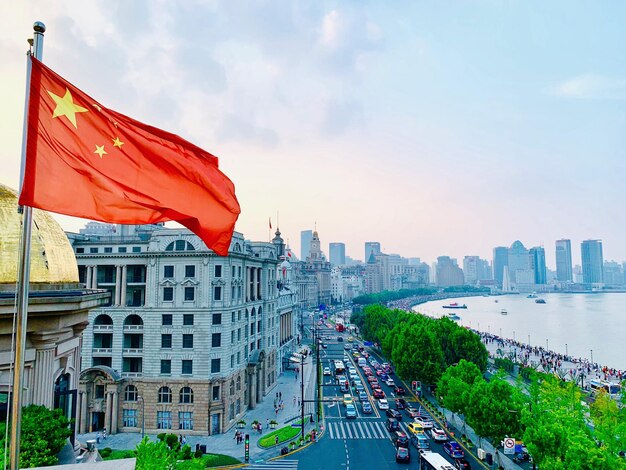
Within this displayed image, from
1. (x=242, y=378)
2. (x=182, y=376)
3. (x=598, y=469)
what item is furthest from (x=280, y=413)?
(x=598, y=469)

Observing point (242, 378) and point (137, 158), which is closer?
point (137, 158)

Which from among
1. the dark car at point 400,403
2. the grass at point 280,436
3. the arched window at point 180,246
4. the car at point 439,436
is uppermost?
the arched window at point 180,246

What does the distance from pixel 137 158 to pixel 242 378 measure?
5136cm

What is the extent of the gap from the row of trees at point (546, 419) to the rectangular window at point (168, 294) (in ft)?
102

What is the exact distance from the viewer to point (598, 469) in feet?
82.3

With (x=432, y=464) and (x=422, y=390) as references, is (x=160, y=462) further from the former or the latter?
(x=422, y=390)

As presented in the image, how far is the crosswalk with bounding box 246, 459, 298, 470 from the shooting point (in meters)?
41.2

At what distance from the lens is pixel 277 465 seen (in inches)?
1655

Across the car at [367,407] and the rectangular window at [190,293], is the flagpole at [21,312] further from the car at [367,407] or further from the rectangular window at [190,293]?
the car at [367,407]

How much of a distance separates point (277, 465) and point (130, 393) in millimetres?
20448

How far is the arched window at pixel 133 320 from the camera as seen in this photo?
177 feet

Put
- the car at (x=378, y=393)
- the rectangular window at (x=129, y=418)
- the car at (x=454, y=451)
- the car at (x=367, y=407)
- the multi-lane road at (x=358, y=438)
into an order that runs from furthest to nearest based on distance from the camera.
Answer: the car at (x=378, y=393), the car at (x=367, y=407), the rectangular window at (x=129, y=418), the car at (x=454, y=451), the multi-lane road at (x=358, y=438)

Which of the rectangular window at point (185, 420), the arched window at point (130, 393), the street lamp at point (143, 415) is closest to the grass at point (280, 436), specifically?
the rectangular window at point (185, 420)

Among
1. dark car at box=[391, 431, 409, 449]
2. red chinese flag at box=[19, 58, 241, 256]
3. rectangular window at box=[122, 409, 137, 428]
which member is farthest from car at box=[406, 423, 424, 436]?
red chinese flag at box=[19, 58, 241, 256]
